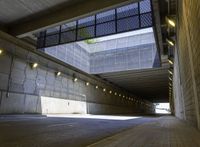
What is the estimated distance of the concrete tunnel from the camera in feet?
17.4

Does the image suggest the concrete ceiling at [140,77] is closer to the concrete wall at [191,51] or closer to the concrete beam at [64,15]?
the concrete beam at [64,15]

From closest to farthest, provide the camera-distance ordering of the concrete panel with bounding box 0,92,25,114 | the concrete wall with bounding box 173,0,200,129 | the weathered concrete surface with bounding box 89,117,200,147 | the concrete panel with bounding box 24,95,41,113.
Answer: the weathered concrete surface with bounding box 89,117,200,147 → the concrete wall with bounding box 173,0,200,129 → the concrete panel with bounding box 0,92,25,114 → the concrete panel with bounding box 24,95,41,113

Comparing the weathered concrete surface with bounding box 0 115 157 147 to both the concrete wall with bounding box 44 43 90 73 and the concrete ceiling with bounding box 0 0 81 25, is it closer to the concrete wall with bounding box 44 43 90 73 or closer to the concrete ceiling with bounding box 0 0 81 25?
the concrete ceiling with bounding box 0 0 81 25

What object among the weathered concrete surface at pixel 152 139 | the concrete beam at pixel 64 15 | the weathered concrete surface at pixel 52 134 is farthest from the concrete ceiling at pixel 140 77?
the weathered concrete surface at pixel 152 139

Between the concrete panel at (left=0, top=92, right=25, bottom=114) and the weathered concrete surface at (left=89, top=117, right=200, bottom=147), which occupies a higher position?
the concrete panel at (left=0, top=92, right=25, bottom=114)

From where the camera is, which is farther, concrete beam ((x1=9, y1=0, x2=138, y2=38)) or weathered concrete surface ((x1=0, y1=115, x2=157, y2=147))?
concrete beam ((x1=9, y1=0, x2=138, y2=38))

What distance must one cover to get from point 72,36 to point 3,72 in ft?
15.9

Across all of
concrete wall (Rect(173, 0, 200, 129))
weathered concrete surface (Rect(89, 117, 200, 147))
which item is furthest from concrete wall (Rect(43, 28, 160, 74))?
weathered concrete surface (Rect(89, 117, 200, 147))

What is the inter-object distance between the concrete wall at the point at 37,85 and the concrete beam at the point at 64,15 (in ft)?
3.41

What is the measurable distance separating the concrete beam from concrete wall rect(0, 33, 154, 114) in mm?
1040

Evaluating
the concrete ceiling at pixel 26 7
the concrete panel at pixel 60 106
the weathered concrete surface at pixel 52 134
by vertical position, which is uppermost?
the concrete ceiling at pixel 26 7

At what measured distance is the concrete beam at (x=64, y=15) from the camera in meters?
9.30

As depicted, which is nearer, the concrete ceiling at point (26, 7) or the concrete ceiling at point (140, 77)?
the concrete ceiling at point (26, 7)

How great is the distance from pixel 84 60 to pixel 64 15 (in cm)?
1218
